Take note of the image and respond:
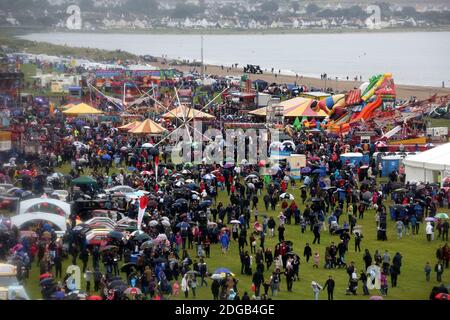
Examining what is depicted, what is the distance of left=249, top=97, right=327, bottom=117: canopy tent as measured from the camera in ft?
157

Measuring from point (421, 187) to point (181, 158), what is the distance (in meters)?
9.39

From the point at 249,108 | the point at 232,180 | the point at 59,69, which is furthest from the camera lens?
the point at 59,69

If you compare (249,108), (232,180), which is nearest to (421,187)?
(232,180)

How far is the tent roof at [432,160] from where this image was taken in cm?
3119

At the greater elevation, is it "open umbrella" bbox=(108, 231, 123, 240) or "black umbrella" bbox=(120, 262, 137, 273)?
"open umbrella" bbox=(108, 231, 123, 240)

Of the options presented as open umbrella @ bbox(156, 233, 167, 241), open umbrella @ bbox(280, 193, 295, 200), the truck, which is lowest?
open umbrella @ bbox(280, 193, 295, 200)

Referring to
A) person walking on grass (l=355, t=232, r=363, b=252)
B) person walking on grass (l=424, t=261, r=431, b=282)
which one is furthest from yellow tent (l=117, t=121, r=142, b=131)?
person walking on grass (l=424, t=261, r=431, b=282)

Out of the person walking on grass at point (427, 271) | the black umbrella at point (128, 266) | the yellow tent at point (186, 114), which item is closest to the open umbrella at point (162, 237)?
the black umbrella at point (128, 266)

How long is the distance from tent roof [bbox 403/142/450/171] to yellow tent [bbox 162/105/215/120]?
12549 mm

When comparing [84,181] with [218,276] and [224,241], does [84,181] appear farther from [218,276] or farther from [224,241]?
[218,276]

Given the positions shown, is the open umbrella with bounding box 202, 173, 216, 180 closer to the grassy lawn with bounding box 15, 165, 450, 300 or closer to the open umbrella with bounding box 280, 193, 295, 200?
the open umbrella with bounding box 280, 193, 295, 200

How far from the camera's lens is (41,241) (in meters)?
22.2

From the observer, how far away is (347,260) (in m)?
23.4

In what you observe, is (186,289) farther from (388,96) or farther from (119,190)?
(388,96)
